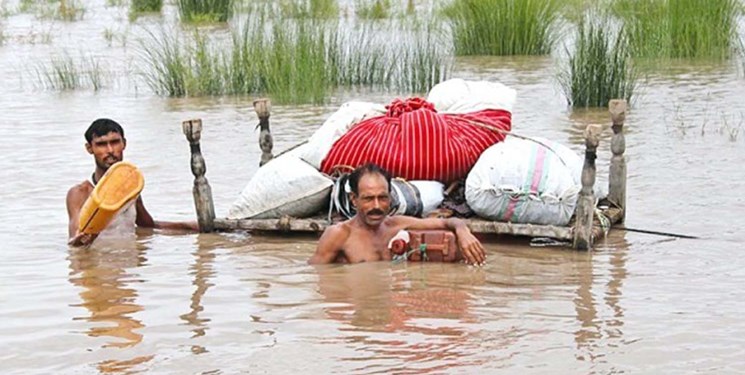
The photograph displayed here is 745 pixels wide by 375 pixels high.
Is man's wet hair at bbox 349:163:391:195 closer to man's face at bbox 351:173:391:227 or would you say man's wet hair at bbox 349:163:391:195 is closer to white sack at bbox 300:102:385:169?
man's face at bbox 351:173:391:227

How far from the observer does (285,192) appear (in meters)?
7.56

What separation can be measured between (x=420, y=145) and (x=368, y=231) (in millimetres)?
711

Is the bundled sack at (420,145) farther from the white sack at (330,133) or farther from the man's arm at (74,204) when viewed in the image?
the man's arm at (74,204)

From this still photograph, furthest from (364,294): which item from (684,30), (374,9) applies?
(374,9)

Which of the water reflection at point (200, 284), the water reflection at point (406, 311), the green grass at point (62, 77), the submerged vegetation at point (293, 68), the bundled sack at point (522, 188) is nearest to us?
the water reflection at point (406, 311)

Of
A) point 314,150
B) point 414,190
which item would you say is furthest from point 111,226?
point 414,190

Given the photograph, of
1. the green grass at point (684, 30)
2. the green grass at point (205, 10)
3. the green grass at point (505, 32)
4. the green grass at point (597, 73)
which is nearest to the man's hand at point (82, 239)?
the green grass at point (597, 73)

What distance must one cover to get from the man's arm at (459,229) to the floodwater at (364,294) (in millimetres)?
84

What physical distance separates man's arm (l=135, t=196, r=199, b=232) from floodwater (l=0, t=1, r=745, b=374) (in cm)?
7

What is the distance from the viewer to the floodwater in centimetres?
537

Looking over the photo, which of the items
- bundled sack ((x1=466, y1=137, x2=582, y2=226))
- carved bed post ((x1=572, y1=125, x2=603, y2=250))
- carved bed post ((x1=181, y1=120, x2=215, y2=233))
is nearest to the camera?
carved bed post ((x1=572, y1=125, x2=603, y2=250))

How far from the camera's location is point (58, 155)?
10977mm

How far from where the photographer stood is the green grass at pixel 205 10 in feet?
65.3

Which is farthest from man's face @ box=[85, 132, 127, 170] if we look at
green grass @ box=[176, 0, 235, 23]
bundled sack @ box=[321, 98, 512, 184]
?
green grass @ box=[176, 0, 235, 23]
